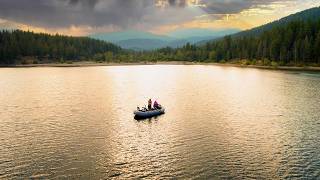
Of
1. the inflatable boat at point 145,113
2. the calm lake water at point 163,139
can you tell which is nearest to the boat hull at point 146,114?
the inflatable boat at point 145,113

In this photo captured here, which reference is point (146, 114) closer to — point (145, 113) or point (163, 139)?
point (145, 113)

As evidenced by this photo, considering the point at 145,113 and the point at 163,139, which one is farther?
the point at 145,113

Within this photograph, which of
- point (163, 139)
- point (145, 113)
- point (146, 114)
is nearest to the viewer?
point (163, 139)

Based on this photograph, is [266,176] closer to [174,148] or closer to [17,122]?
[174,148]

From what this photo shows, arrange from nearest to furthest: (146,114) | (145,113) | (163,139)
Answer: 1. (163,139)
2. (145,113)
3. (146,114)

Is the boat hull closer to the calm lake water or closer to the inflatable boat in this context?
the inflatable boat

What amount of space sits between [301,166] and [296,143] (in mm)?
10767

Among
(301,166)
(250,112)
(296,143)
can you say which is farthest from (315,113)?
(301,166)

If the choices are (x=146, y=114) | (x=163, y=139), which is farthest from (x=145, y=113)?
(x=163, y=139)

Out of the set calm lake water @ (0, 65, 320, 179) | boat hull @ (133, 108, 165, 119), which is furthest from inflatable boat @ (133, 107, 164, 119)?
calm lake water @ (0, 65, 320, 179)

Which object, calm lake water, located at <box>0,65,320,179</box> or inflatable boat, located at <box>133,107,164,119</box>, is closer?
calm lake water, located at <box>0,65,320,179</box>

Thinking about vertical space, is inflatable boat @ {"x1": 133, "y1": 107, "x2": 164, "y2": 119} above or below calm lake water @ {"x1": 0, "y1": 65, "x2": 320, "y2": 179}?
above

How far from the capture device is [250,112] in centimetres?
8138

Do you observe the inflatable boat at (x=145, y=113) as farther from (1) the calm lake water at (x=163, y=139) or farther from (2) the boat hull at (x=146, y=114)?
(1) the calm lake water at (x=163, y=139)
